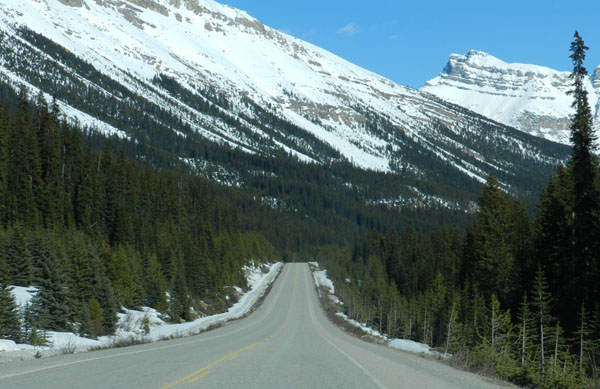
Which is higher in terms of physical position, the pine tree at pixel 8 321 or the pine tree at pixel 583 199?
the pine tree at pixel 583 199

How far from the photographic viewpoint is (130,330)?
116 feet

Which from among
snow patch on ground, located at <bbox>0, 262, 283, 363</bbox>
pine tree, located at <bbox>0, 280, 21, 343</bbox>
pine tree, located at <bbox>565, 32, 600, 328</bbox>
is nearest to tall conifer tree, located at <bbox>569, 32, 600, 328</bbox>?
pine tree, located at <bbox>565, 32, 600, 328</bbox>

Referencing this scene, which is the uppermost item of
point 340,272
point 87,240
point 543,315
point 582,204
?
point 582,204

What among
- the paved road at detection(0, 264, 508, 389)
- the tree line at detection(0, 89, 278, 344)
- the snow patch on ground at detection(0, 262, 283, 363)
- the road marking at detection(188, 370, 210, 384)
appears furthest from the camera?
the tree line at detection(0, 89, 278, 344)

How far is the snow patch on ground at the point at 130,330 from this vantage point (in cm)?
1811

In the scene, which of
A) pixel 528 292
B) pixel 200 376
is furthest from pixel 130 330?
pixel 528 292

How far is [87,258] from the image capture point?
38.0 meters

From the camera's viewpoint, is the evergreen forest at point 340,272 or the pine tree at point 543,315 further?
the pine tree at point 543,315

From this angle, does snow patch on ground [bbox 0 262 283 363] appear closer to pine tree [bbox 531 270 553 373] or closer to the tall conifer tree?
pine tree [bbox 531 270 553 373]

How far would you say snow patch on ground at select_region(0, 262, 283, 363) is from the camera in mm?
18109

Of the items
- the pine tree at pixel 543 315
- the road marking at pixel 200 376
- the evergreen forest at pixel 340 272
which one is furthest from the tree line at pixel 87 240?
the pine tree at pixel 543 315

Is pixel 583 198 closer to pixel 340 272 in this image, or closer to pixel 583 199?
pixel 583 199

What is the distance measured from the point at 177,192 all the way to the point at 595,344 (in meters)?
82.0

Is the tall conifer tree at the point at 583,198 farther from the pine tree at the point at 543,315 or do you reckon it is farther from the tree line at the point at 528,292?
the pine tree at the point at 543,315
